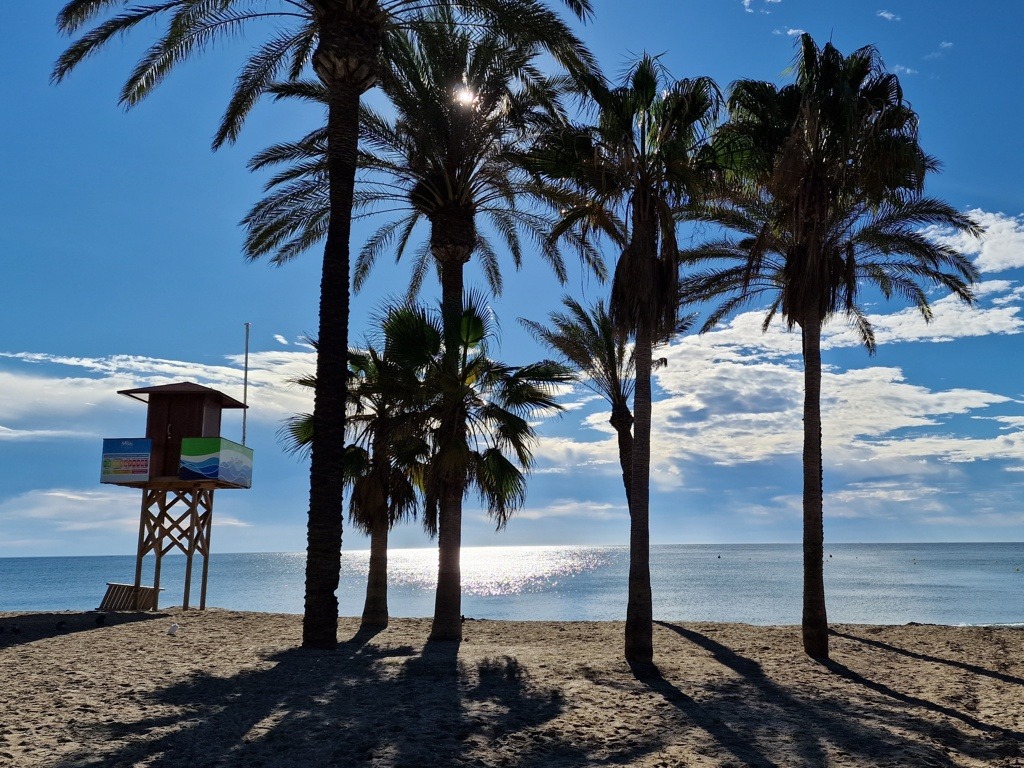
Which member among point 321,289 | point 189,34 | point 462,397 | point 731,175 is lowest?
point 462,397

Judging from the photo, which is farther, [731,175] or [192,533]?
[192,533]

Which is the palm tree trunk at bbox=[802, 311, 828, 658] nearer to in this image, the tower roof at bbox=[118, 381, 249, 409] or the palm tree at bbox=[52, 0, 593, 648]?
the palm tree at bbox=[52, 0, 593, 648]

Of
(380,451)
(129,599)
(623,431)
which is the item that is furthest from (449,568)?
(129,599)

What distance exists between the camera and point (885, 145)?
1479cm

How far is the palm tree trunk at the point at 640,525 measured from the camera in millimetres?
13789

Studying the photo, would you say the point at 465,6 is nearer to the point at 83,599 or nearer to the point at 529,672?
the point at 529,672

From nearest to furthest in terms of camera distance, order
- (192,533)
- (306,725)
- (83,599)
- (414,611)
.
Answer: (306,725) < (192,533) < (414,611) < (83,599)

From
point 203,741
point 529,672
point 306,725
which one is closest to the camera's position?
point 203,741

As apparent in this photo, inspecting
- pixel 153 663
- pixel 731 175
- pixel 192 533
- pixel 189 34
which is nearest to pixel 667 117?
pixel 731 175

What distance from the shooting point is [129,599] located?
22.4 meters

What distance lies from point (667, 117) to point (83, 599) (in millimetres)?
80586

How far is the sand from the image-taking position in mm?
8086

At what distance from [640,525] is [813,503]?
342 cm

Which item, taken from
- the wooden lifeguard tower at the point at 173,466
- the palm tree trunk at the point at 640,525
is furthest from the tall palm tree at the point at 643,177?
the wooden lifeguard tower at the point at 173,466
